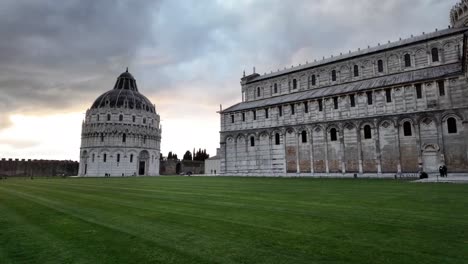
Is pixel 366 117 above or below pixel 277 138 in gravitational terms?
above

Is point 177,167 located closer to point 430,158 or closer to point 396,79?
point 396,79

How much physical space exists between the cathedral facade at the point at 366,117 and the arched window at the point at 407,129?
126mm

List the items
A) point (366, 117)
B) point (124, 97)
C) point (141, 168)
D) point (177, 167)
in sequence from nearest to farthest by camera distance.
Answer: point (366, 117), point (141, 168), point (124, 97), point (177, 167)

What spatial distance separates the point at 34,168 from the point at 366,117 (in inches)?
3017

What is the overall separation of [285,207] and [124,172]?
72663mm

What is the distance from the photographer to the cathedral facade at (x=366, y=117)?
33.8m

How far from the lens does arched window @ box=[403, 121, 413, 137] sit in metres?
35.8

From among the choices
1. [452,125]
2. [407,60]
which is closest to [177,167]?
[407,60]

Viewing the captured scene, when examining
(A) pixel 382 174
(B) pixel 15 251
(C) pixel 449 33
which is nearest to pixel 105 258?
(B) pixel 15 251

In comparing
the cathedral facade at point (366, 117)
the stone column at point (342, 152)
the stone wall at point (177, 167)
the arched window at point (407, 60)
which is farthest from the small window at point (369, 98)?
the stone wall at point (177, 167)

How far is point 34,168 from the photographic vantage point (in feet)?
234

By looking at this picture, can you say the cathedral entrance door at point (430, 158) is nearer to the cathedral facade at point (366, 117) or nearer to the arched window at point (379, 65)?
the cathedral facade at point (366, 117)

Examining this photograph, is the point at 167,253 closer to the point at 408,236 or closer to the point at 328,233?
the point at 328,233

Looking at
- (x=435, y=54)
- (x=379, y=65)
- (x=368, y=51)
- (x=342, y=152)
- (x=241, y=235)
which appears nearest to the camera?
(x=241, y=235)
